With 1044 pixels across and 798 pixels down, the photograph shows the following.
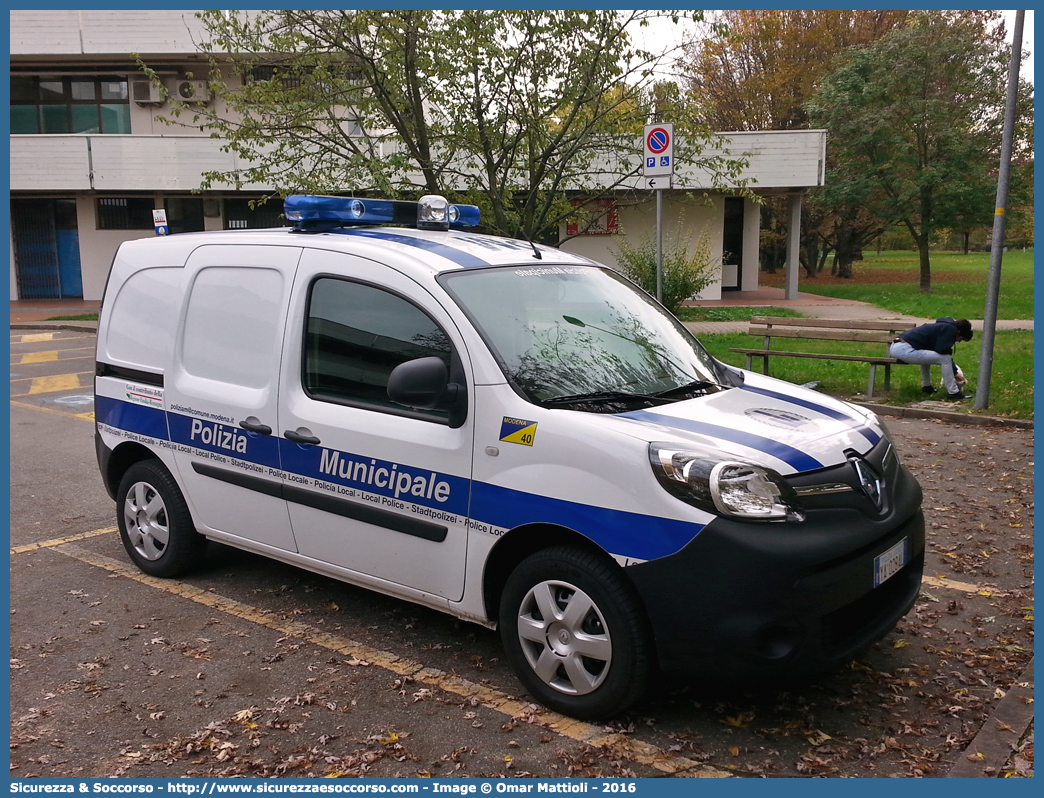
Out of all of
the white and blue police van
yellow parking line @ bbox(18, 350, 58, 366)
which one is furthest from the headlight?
yellow parking line @ bbox(18, 350, 58, 366)

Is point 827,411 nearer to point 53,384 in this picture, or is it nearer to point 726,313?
point 53,384

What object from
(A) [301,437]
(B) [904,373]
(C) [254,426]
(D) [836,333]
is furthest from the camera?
(B) [904,373]

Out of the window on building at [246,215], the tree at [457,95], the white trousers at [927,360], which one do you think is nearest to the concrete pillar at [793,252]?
the tree at [457,95]

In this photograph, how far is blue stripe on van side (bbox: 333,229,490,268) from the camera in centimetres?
430

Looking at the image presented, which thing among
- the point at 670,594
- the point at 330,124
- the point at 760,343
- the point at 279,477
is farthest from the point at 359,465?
the point at 760,343

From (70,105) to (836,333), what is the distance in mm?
26832

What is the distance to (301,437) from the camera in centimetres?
439

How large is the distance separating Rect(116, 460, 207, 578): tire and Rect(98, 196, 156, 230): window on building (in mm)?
26298

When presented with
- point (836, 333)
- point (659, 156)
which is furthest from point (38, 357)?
point (836, 333)

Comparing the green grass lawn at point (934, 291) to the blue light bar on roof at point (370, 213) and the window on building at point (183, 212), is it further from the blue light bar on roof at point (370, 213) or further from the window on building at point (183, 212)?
the window on building at point (183, 212)

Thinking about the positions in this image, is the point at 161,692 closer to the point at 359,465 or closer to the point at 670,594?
the point at 359,465

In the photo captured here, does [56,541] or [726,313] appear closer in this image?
[56,541]

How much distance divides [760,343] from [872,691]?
1237cm

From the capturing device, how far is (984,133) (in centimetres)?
2900
